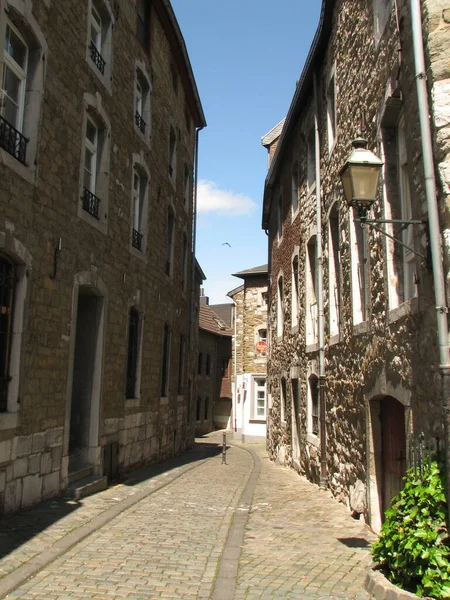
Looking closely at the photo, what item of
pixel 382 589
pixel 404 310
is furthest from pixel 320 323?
pixel 382 589

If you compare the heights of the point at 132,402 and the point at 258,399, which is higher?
the point at 258,399

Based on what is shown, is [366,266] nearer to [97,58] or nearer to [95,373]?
[95,373]

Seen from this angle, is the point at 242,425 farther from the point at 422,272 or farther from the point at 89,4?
the point at 422,272

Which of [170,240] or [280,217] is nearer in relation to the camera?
[170,240]

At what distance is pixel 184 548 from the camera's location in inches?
224

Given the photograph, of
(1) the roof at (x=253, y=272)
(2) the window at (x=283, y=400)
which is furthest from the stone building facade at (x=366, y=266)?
(1) the roof at (x=253, y=272)

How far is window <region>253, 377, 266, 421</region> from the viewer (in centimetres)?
2883

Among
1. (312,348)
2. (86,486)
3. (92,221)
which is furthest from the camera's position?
(312,348)

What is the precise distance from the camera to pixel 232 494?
30.0 ft

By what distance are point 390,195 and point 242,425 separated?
23779 mm

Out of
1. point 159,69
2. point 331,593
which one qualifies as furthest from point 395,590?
point 159,69

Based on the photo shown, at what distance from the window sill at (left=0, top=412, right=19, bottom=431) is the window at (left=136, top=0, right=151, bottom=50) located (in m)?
9.21

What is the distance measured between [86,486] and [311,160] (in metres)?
8.17

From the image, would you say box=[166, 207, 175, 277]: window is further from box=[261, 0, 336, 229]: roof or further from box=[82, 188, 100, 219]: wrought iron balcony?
box=[82, 188, 100, 219]: wrought iron balcony
